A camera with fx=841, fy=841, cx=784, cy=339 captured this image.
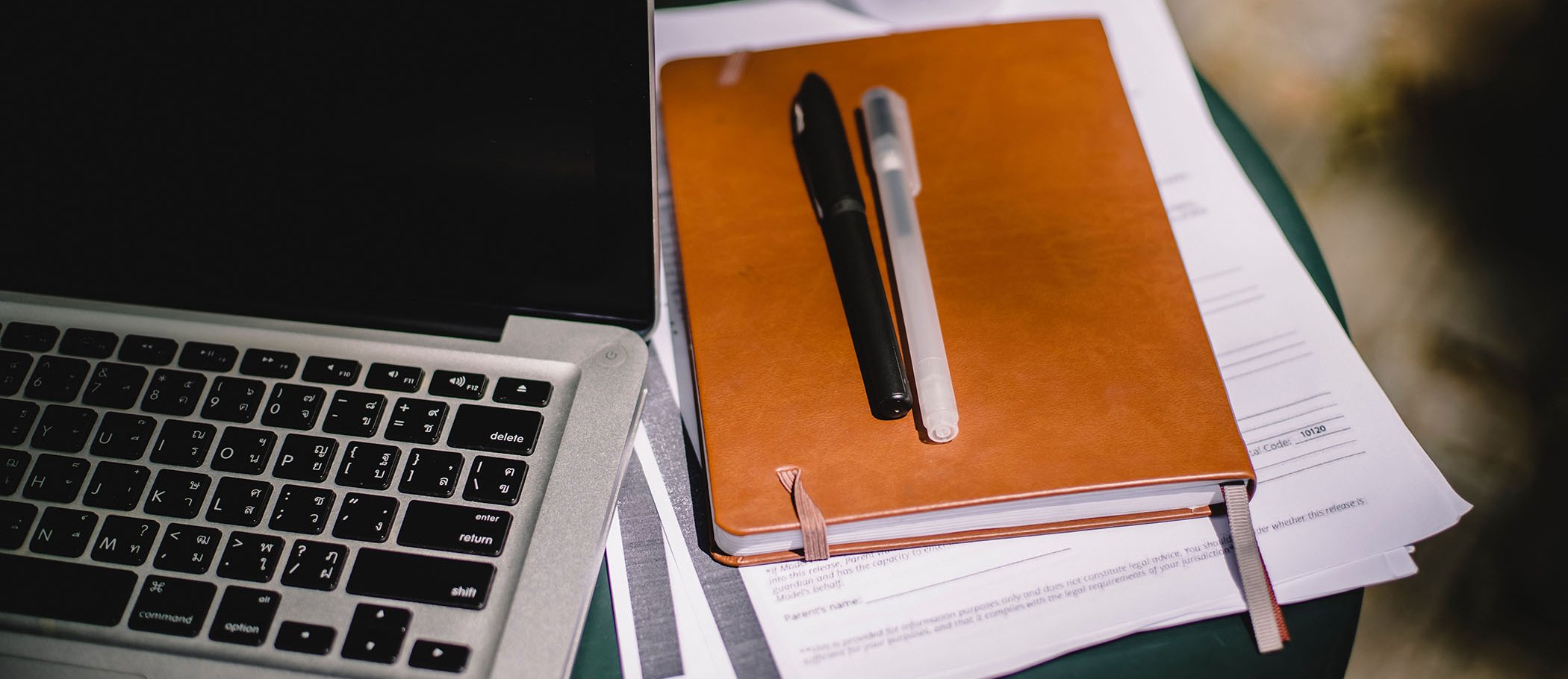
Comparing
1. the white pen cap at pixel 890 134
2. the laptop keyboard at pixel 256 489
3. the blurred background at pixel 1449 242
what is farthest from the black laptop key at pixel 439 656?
the blurred background at pixel 1449 242

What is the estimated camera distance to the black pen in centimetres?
48

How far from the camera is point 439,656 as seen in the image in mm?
393

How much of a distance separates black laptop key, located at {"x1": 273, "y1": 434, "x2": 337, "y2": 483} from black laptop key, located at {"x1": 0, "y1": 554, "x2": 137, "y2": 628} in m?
0.08

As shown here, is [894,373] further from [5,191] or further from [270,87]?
[5,191]

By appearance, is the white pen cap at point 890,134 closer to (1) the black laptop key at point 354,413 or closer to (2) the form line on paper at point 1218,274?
(2) the form line on paper at point 1218,274

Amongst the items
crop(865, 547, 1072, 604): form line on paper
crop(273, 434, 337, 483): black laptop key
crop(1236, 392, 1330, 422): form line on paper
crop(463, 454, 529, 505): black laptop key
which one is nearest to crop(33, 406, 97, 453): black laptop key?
crop(273, 434, 337, 483): black laptop key

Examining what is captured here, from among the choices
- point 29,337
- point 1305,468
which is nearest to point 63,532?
point 29,337

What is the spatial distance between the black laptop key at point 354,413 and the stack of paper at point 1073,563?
15 centimetres

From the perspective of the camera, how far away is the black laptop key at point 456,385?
45 cm

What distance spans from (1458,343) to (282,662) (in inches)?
51.7

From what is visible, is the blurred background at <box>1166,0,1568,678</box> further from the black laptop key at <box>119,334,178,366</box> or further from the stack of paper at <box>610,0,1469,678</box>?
the black laptop key at <box>119,334,178,366</box>

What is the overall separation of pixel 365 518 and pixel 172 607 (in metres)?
0.09

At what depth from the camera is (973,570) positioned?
1.57ft

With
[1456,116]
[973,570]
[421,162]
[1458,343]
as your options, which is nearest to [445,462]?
[421,162]
